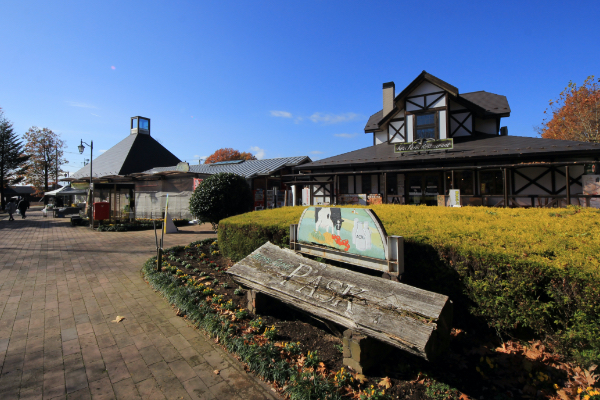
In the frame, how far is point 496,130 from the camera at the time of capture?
1588 centimetres

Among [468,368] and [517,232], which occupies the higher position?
[517,232]

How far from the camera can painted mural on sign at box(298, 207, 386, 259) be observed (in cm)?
392

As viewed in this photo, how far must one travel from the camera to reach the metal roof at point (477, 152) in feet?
36.7

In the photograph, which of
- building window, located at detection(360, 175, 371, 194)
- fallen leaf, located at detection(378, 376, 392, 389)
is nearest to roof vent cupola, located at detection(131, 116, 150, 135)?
building window, located at detection(360, 175, 371, 194)

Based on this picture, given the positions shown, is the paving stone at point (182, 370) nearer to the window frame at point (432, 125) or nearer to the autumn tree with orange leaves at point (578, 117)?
the window frame at point (432, 125)

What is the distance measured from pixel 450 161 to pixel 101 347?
13.4 m

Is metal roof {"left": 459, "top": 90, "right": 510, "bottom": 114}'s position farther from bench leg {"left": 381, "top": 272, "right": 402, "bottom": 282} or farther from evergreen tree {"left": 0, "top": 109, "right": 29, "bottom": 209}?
evergreen tree {"left": 0, "top": 109, "right": 29, "bottom": 209}

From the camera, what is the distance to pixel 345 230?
4285 mm

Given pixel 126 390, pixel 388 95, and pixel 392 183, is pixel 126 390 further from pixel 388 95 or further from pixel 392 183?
pixel 388 95

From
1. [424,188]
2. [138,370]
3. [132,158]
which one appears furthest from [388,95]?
[132,158]

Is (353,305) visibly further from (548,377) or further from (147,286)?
(147,286)

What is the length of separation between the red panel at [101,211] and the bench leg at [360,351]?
709 inches

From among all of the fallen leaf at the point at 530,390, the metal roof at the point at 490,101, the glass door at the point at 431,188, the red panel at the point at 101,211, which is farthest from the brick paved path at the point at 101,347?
the metal roof at the point at 490,101

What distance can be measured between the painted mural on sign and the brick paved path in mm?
2019
